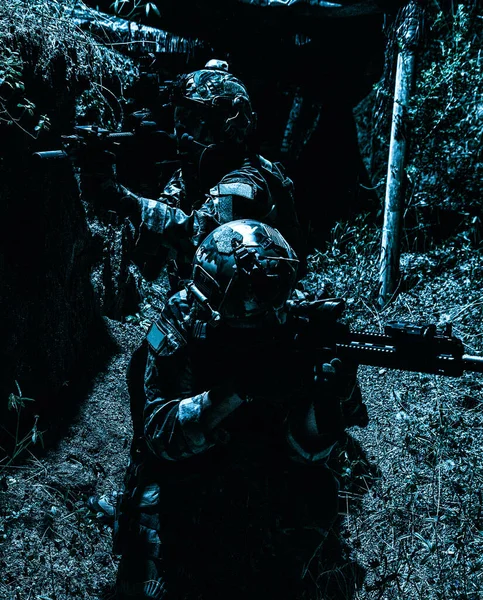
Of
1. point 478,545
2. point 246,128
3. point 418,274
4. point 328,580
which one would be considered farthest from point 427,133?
point 328,580

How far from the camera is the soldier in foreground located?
247cm

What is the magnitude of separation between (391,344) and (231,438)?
2.68 ft

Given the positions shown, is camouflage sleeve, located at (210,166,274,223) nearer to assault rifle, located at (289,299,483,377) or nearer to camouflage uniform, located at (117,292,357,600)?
camouflage uniform, located at (117,292,357,600)

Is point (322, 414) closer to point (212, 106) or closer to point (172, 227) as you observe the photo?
point (172, 227)

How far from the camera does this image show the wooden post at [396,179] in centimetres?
562

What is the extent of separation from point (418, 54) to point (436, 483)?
3738 mm

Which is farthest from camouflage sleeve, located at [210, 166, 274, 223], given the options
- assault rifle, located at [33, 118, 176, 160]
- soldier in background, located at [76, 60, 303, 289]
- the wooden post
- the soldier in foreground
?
the wooden post

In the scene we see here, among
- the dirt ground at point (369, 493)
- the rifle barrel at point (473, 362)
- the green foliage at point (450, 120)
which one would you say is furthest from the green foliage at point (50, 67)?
the rifle barrel at point (473, 362)

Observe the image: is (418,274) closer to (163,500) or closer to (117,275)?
(117,275)

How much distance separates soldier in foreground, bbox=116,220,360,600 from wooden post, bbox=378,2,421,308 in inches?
121

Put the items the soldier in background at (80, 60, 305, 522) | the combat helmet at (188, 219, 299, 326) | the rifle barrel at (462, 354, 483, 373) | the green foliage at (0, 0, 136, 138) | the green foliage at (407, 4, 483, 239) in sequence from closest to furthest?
the rifle barrel at (462, 354, 483, 373) < the combat helmet at (188, 219, 299, 326) < the soldier in background at (80, 60, 305, 522) < the green foliage at (0, 0, 136, 138) < the green foliage at (407, 4, 483, 239)

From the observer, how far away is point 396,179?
18.6 ft

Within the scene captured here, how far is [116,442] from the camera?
3855 millimetres

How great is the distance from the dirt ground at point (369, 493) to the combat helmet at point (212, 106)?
1.64 m
